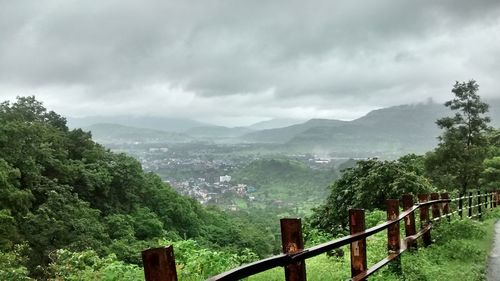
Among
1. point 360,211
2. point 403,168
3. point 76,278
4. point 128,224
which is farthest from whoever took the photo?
point 128,224

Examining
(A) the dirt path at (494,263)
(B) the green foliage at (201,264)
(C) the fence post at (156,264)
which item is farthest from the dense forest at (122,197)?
(C) the fence post at (156,264)

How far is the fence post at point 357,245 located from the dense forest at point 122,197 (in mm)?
3061

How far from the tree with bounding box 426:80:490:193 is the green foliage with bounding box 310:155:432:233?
1575 centimetres

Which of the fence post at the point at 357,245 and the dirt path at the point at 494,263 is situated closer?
the fence post at the point at 357,245

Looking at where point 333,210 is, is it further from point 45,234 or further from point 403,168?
point 45,234

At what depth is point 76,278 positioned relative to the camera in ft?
34.3

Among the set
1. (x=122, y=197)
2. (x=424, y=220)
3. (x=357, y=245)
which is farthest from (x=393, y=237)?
(x=122, y=197)

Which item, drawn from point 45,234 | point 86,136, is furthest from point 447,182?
point 86,136

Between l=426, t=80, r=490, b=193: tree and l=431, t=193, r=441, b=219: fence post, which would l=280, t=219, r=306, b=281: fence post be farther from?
l=426, t=80, r=490, b=193: tree

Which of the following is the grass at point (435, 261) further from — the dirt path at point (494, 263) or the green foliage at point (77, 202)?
the green foliage at point (77, 202)

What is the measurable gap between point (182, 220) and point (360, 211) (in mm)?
54327

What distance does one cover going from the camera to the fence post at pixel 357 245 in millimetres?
5523

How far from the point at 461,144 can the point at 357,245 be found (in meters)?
34.3

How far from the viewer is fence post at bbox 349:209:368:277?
552 cm
